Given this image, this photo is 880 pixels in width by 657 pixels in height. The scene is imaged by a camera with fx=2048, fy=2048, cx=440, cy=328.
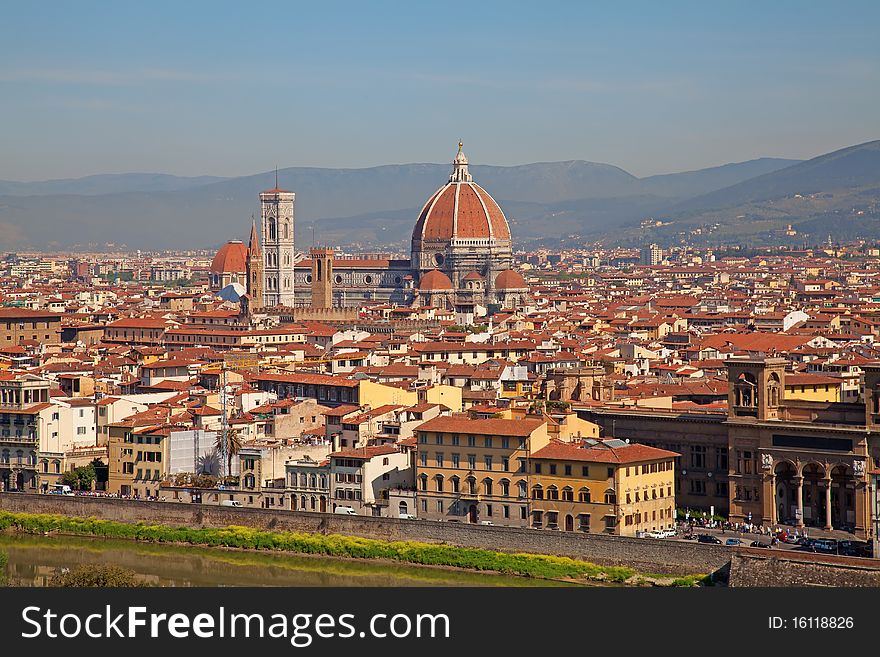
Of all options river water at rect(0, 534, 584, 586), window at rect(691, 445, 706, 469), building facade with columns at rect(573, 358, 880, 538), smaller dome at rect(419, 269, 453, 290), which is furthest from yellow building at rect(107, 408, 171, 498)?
smaller dome at rect(419, 269, 453, 290)

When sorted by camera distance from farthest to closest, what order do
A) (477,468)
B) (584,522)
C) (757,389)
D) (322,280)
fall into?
1. (322,280)
2. (477,468)
3. (757,389)
4. (584,522)

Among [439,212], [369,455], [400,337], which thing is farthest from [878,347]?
[439,212]

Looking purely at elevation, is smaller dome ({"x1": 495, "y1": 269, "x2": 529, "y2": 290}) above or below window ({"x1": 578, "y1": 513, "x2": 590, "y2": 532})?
above

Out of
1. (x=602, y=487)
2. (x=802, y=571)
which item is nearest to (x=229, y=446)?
(x=602, y=487)

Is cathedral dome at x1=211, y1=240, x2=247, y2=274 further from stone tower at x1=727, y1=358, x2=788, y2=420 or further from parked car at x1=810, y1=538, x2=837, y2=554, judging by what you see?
parked car at x1=810, y1=538, x2=837, y2=554

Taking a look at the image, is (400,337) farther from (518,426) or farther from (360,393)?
(518,426)

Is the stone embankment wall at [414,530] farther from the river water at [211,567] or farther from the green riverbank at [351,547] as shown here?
the river water at [211,567]

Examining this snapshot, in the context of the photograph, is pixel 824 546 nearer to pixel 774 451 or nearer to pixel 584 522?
pixel 774 451
